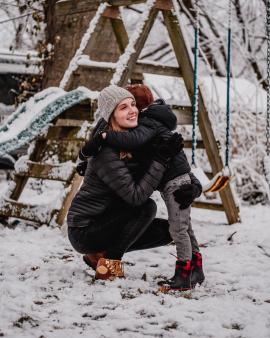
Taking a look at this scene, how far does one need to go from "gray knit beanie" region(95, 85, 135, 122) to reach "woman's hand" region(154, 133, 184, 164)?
1.26 ft

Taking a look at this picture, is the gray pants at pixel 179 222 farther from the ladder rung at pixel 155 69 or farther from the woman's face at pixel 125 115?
the ladder rung at pixel 155 69

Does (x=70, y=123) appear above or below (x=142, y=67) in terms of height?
below

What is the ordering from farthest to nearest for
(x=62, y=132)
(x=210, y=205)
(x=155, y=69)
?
(x=210, y=205) < (x=155, y=69) < (x=62, y=132)

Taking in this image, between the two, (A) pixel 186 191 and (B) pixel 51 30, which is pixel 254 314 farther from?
(B) pixel 51 30

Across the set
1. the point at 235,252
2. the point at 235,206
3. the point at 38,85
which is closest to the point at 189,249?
the point at 235,252

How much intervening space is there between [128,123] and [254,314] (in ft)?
4.46

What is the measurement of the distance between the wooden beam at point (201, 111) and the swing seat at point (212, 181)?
41 centimetres

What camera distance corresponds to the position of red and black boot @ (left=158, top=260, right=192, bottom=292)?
3.25 meters

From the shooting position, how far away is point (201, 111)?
546 centimetres

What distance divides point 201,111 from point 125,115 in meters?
2.13

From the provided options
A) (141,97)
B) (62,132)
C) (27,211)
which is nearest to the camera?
(141,97)

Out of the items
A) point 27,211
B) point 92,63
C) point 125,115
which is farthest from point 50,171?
point 125,115

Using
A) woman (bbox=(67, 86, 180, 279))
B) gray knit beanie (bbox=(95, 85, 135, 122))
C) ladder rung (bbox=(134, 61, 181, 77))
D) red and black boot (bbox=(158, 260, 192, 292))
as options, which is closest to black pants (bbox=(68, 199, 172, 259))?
woman (bbox=(67, 86, 180, 279))

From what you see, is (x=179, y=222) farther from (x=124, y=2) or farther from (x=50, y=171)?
(x=124, y=2)
